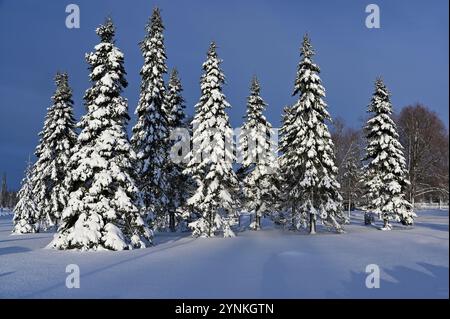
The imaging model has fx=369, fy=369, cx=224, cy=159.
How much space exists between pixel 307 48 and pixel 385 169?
13090 millimetres

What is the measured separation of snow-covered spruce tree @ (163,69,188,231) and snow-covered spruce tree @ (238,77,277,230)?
654 centimetres

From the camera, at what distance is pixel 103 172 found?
21969 mm

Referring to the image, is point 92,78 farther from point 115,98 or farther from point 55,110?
point 55,110

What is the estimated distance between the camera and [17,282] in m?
12.8

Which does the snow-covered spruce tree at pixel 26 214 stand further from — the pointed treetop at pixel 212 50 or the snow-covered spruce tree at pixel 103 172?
the pointed treetop at pixel 212 50

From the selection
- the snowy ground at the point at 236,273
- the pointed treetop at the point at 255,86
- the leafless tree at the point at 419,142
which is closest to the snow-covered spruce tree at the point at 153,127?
the pointed treetop at the point at 255,86

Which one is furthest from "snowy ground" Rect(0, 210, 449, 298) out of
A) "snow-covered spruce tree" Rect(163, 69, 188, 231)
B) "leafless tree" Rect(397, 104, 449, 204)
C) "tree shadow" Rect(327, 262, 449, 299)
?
"leafless tree" Rect(397, 104, 449, 204)

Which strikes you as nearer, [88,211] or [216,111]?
[88,211]

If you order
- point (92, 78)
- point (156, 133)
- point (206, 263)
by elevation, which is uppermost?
point (92, 78)

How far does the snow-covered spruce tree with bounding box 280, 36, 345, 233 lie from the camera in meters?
30.6

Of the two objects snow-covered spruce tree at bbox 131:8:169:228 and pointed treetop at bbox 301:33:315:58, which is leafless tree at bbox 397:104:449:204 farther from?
snow-covered spruce tree at bbox 131:8:169:228
